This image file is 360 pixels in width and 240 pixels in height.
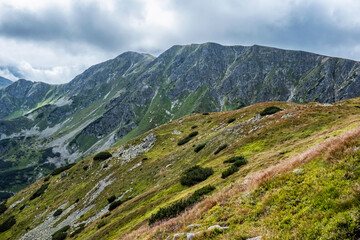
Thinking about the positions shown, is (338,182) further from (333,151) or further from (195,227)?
(195,227)

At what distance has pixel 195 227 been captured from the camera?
10.8 metres

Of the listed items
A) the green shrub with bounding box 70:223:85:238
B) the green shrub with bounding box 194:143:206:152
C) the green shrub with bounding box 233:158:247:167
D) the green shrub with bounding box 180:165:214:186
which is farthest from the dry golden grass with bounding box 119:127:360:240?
the green shrub with bounding box 70:223:85:238

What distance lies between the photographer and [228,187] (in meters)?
14.9

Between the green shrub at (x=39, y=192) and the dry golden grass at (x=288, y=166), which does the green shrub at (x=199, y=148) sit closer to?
the dry golden grass at (x=288, y=166)

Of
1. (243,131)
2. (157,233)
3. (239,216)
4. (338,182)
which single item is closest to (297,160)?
(338,182)

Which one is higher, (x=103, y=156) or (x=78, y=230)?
(x=103, y=156)

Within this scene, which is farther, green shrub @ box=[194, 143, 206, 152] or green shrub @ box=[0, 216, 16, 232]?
green shrub @ box=[0, 216, 16, 232]

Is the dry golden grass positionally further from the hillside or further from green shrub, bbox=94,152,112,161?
green shrub, bbox=94,152,112,161

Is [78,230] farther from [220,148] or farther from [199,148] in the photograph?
[220,148]

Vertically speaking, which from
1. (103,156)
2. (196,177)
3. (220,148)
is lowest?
(196,177)

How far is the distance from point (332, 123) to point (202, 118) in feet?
151

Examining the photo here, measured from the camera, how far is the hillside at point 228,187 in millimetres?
7820

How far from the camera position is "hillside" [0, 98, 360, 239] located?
7820mm

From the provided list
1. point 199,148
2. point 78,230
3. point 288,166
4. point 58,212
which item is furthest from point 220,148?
point 58,212
